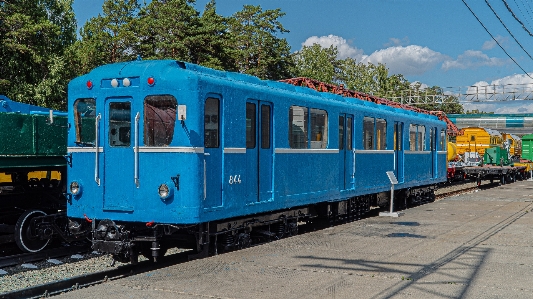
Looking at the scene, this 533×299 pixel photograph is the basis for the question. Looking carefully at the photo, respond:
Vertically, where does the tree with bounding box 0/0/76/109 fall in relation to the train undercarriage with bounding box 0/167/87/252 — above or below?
above

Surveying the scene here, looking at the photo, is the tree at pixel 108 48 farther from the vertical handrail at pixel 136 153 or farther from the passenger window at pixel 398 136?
the vertical handrail at pixel 136 153

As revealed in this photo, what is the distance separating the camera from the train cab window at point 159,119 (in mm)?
9156

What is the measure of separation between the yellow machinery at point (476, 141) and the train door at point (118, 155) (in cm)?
3176

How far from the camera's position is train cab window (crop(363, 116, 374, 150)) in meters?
15.8

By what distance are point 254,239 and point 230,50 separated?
3264cm

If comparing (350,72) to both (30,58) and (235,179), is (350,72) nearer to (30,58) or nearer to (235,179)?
(30,58)

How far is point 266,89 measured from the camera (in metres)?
11.1

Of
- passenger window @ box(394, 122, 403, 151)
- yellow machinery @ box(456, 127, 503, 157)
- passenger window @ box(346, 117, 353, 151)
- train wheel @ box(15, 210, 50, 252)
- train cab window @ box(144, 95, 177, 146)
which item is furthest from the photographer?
yellow machinery @ box(456, 127, 503, 157)

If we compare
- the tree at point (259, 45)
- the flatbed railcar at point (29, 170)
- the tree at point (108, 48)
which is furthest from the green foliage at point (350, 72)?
the flatbed railcar at point (29, 170)

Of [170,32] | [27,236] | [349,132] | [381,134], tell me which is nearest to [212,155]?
[27,236]

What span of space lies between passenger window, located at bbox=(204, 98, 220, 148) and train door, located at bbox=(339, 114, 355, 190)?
17.0ft

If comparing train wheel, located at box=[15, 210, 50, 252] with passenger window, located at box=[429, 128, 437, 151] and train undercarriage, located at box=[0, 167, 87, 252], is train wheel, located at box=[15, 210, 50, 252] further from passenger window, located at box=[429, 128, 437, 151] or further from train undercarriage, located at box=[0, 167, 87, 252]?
passenger window, located at box=[429, 128, 437, 151]

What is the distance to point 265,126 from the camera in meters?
11.0

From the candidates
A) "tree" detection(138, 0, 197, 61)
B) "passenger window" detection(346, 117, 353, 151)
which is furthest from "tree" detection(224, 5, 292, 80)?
"passenger window" detection(346, 117, 353, 151)
